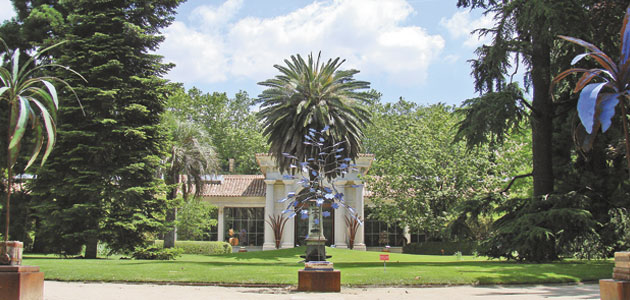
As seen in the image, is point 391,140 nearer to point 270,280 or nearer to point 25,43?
point 25,43

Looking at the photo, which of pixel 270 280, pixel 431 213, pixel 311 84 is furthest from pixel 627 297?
pixel 431 213

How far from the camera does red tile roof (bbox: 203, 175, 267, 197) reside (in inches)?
1560

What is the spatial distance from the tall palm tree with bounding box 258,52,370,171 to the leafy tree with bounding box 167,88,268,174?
29.7 metres

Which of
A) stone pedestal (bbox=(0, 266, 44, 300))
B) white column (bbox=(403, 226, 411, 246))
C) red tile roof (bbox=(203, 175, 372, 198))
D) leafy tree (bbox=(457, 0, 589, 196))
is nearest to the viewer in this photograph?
stone pedestal (bbox=(0, 266, 44, 300))

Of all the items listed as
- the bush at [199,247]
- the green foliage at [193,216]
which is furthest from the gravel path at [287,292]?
the green foliage at [193,216]

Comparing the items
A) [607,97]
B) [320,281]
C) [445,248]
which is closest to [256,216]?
[445,248]

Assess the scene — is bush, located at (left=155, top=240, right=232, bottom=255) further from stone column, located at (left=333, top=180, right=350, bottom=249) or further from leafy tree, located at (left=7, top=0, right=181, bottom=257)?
leafy tree, located at (left=7, top=0, right=181, bottom=257)

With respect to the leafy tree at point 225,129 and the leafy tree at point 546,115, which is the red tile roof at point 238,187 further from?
the leafy tree at point 546,115

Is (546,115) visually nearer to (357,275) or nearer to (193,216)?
(357,275)

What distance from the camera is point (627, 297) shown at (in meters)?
7.12

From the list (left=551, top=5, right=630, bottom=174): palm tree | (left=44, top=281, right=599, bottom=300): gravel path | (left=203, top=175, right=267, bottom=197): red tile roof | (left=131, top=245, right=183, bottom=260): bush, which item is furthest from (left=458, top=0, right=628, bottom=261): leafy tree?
(left=203, top=175, right=267, bottom=197): red tile roof

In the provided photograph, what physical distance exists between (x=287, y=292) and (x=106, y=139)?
14.7 metres

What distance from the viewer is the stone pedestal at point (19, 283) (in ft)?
25.7

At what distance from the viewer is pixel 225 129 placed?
56.1 metres
